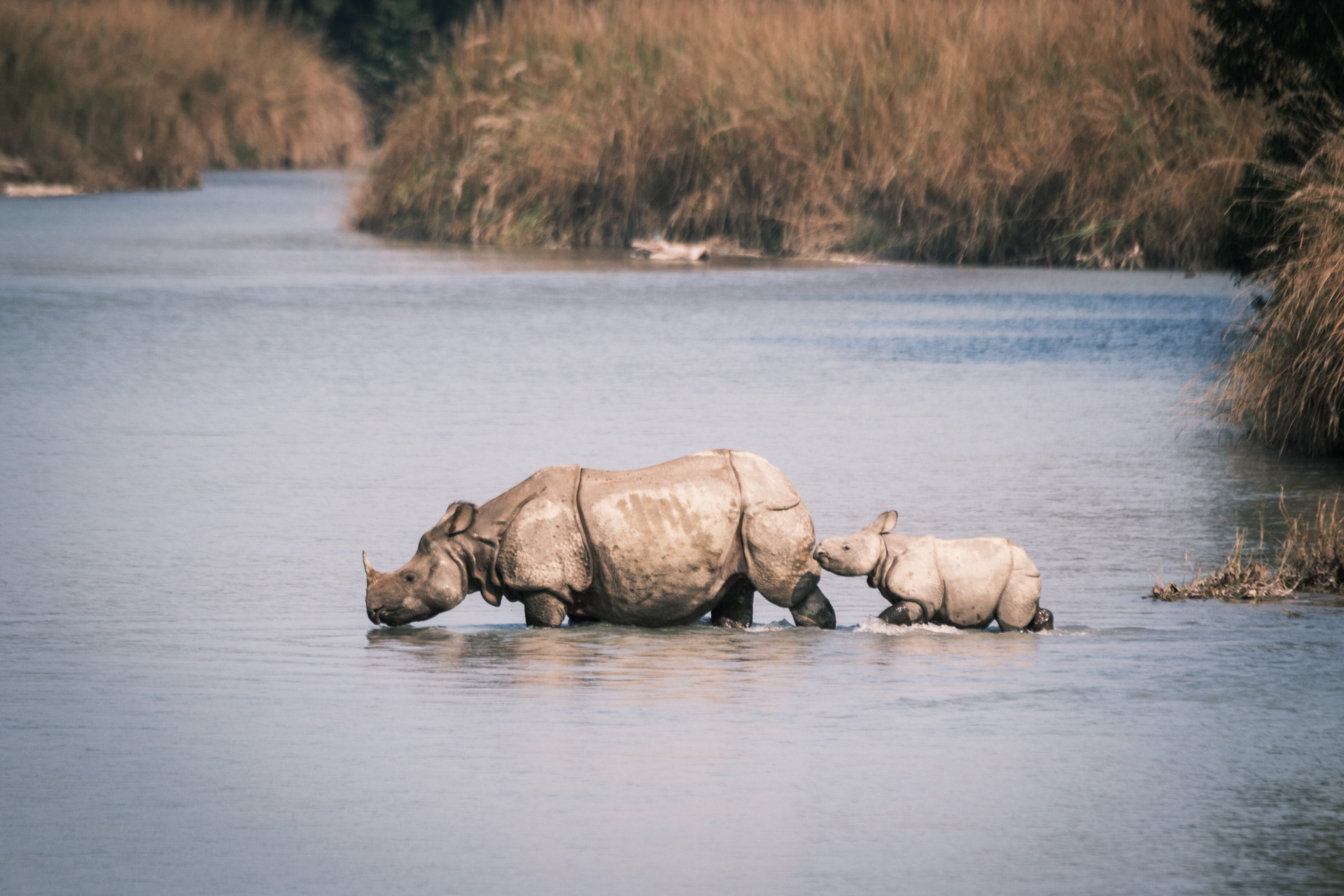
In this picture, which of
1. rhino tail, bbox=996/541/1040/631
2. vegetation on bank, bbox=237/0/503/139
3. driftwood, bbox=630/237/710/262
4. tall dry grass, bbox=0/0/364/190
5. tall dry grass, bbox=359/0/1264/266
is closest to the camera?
rhino tail, bbox=996/541/1040/631

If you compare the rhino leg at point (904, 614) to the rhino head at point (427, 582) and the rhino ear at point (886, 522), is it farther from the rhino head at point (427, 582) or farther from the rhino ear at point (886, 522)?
the rhino head at point (427, 582)

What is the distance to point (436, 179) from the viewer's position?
24312 millimetres

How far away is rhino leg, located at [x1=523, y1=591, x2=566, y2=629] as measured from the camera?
6.77 metres

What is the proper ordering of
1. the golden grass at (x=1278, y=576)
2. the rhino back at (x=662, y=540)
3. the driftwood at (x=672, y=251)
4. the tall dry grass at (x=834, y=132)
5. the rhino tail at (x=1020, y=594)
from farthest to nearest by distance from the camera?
the driftwood at (x=672, y=251)
the tall dry grass at (x=834, y=132)
the golden grass at (x=1278, y=576)
the rhino back at (x=662, y=540)
the rhino tail at (x=1020, y=594)

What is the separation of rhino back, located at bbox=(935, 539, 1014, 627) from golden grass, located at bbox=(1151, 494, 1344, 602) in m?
0.74

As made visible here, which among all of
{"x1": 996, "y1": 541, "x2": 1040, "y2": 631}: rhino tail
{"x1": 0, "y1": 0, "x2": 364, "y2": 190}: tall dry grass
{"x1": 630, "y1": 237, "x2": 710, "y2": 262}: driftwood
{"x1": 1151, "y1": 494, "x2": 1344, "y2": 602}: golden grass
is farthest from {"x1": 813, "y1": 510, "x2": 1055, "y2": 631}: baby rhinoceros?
{"x1": 0, "y1": 0, "x2": 364, "y2": 190}: tall dry grass

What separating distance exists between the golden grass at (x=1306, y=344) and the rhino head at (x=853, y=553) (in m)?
3.53

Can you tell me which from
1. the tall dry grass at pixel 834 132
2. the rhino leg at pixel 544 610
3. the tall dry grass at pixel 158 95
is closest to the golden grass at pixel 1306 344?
the rhino leg at pixel 544 610

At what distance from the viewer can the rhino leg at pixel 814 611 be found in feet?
22.3

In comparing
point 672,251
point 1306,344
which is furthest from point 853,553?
point 672,251

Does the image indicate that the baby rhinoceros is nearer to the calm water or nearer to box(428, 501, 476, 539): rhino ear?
the calm water

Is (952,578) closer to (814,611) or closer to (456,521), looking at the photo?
(814,611)

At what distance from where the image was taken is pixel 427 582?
6.84 metres

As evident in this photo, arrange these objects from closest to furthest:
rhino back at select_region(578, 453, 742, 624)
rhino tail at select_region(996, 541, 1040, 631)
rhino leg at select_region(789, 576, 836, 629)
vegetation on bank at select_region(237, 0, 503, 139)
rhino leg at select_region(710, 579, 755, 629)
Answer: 1. rhino tail at select_region(996, 541, 1040, 631)
2. rhino back at select_region(578, 453, 742, 624)
3. rhino leg at select_region(789, 576, 836, 629)
4. rhino leg at select_region(710, 579, 755, 629)
5. vegetation on bank at select_region(237, 0, 503, 139)
